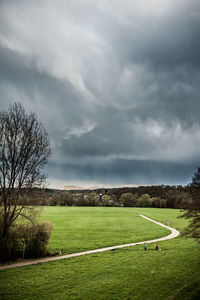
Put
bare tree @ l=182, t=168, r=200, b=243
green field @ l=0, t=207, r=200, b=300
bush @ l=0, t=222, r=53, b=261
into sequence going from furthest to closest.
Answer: bush @ l=0, t=222, r=53, b=261 → bare tree @ l=182, t=168, r=200, b=243 → green field @ l=0, t=207, r=200, b=300

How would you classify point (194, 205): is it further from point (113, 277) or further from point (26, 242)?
point (26, 242)

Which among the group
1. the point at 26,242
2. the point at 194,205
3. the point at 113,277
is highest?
the point at 194,205

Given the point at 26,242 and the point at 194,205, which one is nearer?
the point at 194,205

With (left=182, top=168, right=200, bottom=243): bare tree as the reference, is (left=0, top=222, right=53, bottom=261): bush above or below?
below

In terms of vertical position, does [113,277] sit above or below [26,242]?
below

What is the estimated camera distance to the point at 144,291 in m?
14.4

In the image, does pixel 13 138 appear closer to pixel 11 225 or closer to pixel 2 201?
pixel 2 201

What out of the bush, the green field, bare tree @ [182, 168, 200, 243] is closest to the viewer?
the green field

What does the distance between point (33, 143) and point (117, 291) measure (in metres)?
17.0

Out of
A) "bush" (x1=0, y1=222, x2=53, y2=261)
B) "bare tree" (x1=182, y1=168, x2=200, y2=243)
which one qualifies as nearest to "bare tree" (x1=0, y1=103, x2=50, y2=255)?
"bush" (x1=0, y1=222, x2=53, y2=261)

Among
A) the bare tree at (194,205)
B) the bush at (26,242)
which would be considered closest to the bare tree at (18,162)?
the bush at (26,242)

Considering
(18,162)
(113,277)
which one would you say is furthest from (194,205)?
(18,162)

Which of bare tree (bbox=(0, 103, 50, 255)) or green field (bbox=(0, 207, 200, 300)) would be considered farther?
bare tree (bbox=(0, 103, 50, 255))

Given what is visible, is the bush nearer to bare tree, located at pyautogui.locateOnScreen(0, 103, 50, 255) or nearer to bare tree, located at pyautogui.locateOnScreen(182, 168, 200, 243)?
bare tree, located at pyautogui.locateOnScreen(0, 103, 50, 255)
